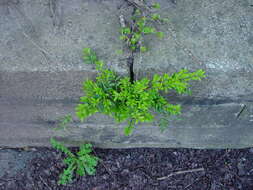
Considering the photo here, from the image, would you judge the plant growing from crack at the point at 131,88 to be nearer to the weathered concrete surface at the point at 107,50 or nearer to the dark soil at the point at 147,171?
the weathered concrete surface at the point at 107,50

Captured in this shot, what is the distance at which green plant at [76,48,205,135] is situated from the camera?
1.56m

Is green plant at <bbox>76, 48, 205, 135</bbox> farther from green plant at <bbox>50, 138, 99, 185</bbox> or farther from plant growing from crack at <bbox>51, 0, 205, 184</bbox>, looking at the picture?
green plant at <bbox>50, 138, 99, 185</bbox>

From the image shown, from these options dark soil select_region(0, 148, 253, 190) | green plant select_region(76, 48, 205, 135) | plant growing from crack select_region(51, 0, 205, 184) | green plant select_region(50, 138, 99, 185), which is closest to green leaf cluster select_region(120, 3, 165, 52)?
plant growing from crack select_region(51, 0, 205, 184)

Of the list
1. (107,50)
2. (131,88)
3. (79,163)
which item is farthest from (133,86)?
(79,163)

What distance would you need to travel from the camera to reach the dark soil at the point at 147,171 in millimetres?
2559

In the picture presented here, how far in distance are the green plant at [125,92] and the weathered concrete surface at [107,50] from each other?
0.10m

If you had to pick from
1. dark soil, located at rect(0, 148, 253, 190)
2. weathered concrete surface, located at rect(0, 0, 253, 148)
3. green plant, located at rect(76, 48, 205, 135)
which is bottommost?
dark soil, located at rect(0, 148, 253, 190)

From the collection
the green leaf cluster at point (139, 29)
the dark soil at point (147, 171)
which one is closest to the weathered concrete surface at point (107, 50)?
the green leaf cluster at point (139, 29)

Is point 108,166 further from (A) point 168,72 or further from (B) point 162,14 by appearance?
(B) point 162,14

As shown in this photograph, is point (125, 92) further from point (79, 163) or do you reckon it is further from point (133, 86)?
point (79, 163)

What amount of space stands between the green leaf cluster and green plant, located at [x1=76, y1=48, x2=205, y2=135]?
0.74 ft

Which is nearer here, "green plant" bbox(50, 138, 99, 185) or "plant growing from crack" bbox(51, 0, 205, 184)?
"plant growing from crack" bbox(51, 0, 205, 184)

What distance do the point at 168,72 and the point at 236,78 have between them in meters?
0.45

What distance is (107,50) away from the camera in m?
1.74
